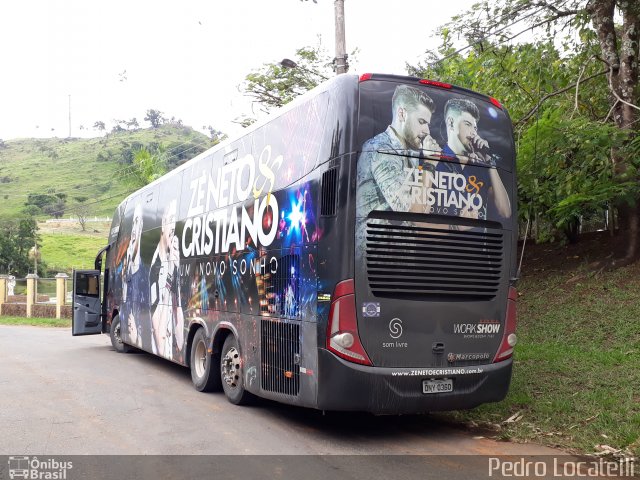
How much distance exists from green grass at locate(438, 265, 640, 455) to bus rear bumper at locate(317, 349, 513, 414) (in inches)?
32.4

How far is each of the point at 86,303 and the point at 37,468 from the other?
11.8 m

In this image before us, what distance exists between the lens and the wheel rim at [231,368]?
8422 millimetres

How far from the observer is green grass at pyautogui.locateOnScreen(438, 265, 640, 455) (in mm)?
6656

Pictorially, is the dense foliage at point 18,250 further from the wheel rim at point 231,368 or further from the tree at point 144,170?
the wheel rim at point 231,368

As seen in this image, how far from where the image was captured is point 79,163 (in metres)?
121

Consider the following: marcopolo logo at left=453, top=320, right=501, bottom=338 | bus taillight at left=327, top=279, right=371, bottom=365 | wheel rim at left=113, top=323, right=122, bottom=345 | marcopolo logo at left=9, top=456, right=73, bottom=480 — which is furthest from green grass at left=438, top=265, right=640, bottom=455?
wheel rim at left=113, top=323, right=122, bottom=345

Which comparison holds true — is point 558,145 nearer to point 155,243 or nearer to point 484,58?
point 484,58

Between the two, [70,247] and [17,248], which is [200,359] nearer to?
[17,248]

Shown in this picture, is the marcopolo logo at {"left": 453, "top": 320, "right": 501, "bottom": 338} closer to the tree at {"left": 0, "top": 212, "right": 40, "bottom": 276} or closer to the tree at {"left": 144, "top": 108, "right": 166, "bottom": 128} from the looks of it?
the tree at {"left": 0, "top": 212, "right": 40, "bottom": 276}

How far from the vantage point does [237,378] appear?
847 cm

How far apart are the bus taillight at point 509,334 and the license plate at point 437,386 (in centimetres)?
71

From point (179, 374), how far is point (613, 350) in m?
7.51

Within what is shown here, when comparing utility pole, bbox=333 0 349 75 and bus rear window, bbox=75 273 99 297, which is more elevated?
utility pole, bbox=333 0 349 75

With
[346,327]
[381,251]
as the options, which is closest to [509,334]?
[381,251]
